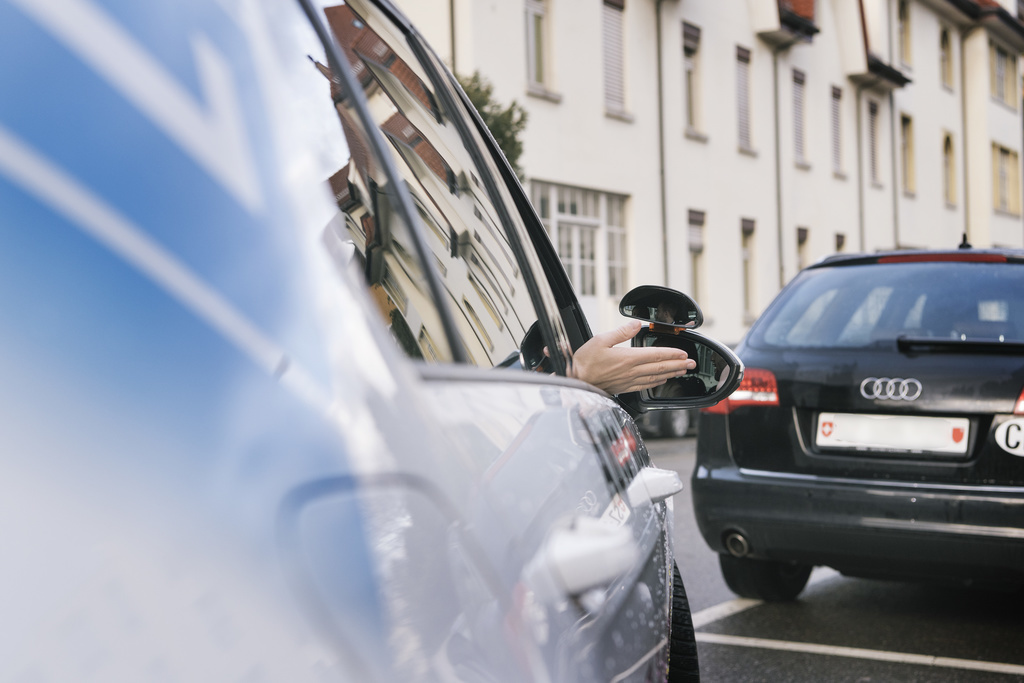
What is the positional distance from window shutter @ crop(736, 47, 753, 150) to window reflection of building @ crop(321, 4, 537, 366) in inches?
908

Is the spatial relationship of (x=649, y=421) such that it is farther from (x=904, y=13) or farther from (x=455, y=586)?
(x=904, y=13)

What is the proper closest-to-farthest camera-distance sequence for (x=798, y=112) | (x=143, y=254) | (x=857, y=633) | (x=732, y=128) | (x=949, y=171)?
1. (x=143, y=254)
2. (x=857, y=633)
3. (x=732, y=128)
4. (x=798, y=112)
5. (x=949, y=171)

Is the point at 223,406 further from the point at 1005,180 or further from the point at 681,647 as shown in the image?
the point at 1005,180

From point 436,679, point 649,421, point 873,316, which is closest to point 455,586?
point 436,679

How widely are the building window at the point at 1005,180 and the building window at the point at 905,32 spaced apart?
319 inches

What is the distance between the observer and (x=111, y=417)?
0.69 meters

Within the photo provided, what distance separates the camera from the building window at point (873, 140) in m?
31.4

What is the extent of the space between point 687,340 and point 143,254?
186 cm

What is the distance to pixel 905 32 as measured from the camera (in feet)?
112

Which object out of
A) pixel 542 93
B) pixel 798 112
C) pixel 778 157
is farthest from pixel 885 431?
pixel 798 112

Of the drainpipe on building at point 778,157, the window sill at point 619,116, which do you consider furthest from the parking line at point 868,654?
the drainpipe on building at point 778,157

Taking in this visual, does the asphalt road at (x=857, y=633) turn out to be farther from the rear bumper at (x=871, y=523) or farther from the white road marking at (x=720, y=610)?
the rear bumper at (x=871, y=523)

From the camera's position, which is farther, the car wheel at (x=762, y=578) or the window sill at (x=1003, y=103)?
the window sill at (x=1003, y=103)

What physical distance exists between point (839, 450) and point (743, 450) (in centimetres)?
39
